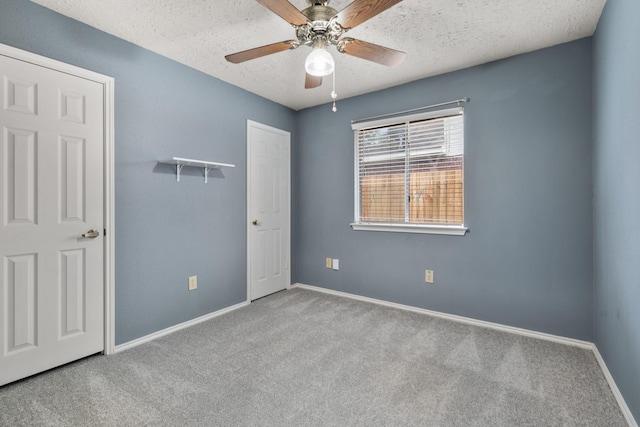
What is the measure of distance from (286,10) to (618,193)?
2.15 metres

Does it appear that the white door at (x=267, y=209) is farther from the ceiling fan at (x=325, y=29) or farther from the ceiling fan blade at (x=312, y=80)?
the ceiling fan at (x=325, y=29)

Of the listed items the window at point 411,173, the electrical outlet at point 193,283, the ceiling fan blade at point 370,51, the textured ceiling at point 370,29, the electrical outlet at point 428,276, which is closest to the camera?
the ceiling fan blade at point 370,51

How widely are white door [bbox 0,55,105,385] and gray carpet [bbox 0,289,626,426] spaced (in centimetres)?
24

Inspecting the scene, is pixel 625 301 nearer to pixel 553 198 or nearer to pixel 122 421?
pixel 553 198

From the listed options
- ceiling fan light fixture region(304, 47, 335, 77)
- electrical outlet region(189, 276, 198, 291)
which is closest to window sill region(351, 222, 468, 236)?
electrical outlet region(189, 276, 198, 291)

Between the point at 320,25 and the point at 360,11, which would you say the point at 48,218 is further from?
the point at 360,11

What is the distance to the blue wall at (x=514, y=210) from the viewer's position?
7.86 feet

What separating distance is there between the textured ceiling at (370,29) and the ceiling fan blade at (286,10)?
326 mm

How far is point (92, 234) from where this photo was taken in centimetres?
220

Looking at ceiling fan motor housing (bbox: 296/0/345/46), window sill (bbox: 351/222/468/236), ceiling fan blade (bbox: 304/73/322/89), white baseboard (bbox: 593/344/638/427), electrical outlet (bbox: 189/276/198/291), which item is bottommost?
white baseboard (bbox: 593/344/638/427)

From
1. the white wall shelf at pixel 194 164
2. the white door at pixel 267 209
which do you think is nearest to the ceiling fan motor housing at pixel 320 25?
the white wall shelf at pixel 194 164

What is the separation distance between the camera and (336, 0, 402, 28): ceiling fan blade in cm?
148

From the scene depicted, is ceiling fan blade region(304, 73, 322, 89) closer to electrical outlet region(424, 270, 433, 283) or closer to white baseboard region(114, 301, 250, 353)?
electrical outlet region(424, 270, 433, 283)

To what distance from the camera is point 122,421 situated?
1562 mm
